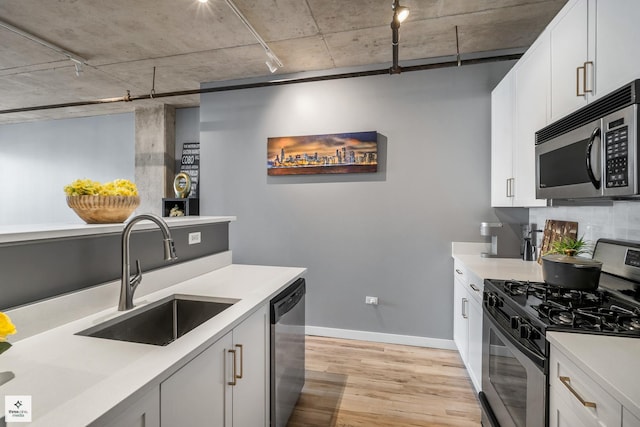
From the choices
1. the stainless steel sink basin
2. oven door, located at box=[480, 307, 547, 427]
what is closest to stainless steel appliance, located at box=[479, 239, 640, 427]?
oven door, located at box=[480, 307, 547, 427]

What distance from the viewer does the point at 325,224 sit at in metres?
3.34

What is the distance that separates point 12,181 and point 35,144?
824mm

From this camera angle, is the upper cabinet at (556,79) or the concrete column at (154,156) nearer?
the upper cabinet at (556,79)

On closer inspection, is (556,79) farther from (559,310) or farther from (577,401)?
(577,401)

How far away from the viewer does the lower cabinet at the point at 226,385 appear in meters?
0.96

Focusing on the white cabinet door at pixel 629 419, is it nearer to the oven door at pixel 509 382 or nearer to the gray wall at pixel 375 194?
the oven door at pixel 509 382

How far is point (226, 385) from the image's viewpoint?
1237mm

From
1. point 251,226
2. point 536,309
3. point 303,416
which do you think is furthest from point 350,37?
point 303,416

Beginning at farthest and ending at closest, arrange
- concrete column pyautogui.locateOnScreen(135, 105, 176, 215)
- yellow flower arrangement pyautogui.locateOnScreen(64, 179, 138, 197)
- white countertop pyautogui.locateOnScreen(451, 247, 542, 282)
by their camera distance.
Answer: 1. concrete column pyautogui.locateOnScreen(135, 105, 176, 215)
2. white countertop pyautogui.locateOnScreen(451, 247, 542, 282)
3. yellow flower arrangement pyautogui.locateOnScreen(64, 179, 138, 197)

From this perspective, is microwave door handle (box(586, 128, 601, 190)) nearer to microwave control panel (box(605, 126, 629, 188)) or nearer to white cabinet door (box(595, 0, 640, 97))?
microwave control panel (box(605, 126, 629, 188))

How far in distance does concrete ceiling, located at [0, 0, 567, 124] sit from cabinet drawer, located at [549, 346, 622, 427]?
233 cm

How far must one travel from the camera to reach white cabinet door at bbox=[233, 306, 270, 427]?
1332 millimetres

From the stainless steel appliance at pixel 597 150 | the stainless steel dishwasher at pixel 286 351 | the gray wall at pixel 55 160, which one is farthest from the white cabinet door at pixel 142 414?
the gray wall at pixel 55 160

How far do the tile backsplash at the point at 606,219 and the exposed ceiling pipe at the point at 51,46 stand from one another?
4.53 metres
